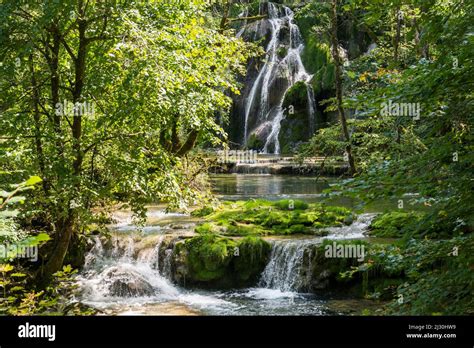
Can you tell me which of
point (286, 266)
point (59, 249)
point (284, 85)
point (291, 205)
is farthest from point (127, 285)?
point (284, 85)

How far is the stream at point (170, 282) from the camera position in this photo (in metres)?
10.6

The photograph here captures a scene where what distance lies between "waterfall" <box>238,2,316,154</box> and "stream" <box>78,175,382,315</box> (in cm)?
2365

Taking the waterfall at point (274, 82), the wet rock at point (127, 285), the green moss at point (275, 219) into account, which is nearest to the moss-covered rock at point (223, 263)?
the wet rock at point (127, 285)

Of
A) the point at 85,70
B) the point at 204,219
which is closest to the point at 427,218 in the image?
the point at 85,70

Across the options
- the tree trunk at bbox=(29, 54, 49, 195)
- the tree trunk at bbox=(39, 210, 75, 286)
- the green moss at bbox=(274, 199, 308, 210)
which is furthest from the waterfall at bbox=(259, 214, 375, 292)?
the tree trunk at bbox=(29, 54, 49, 195)

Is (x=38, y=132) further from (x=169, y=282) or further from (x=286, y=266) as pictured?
(x=286, y=266)

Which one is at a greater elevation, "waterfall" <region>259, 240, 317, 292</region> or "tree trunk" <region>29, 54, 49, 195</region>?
"tree trunk" <region>29, 54, 49, 195</region>

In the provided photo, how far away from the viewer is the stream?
10.6 metres

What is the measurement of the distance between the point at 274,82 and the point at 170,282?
28625 millimetres

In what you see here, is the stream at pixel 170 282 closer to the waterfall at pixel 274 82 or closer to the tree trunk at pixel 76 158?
the tree trunk at pixel 76 158

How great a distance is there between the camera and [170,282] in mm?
12578

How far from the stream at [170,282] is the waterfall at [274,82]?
2365cm

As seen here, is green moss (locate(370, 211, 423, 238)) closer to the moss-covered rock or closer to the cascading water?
the cascading water
